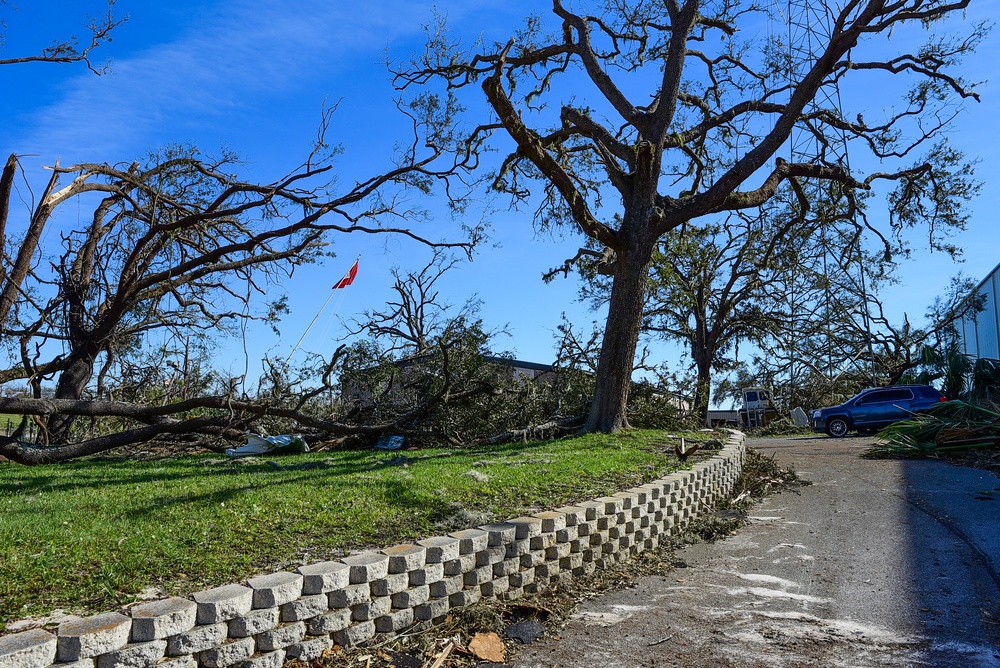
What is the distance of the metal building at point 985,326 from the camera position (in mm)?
23375

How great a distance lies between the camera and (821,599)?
5535 millimetres

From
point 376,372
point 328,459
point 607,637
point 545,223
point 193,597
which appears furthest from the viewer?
point 545,223

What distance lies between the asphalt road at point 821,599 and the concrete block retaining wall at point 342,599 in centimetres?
54

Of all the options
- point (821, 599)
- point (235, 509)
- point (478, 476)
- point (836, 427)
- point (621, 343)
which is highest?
point (621, 343)

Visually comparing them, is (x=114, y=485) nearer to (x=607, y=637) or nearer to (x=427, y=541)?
(x=427, y=541)

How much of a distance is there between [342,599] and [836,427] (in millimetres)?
19212

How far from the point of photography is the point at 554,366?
13914mm

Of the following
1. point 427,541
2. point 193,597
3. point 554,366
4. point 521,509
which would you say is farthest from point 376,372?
point 193,597

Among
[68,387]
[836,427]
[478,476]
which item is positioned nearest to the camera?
[478,476]

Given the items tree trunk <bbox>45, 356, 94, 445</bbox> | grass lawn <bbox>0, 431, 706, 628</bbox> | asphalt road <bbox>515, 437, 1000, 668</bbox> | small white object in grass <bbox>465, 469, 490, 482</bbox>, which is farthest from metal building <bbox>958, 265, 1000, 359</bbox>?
tree trunk <bbox>45, 356, 94, 445</bbox>

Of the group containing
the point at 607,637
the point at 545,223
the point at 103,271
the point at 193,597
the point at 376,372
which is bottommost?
the point at 607,637

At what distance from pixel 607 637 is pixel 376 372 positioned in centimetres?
828

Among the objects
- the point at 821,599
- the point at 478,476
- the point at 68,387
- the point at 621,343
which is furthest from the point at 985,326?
the point at 68,387

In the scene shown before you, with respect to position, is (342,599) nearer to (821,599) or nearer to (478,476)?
(478,476)
